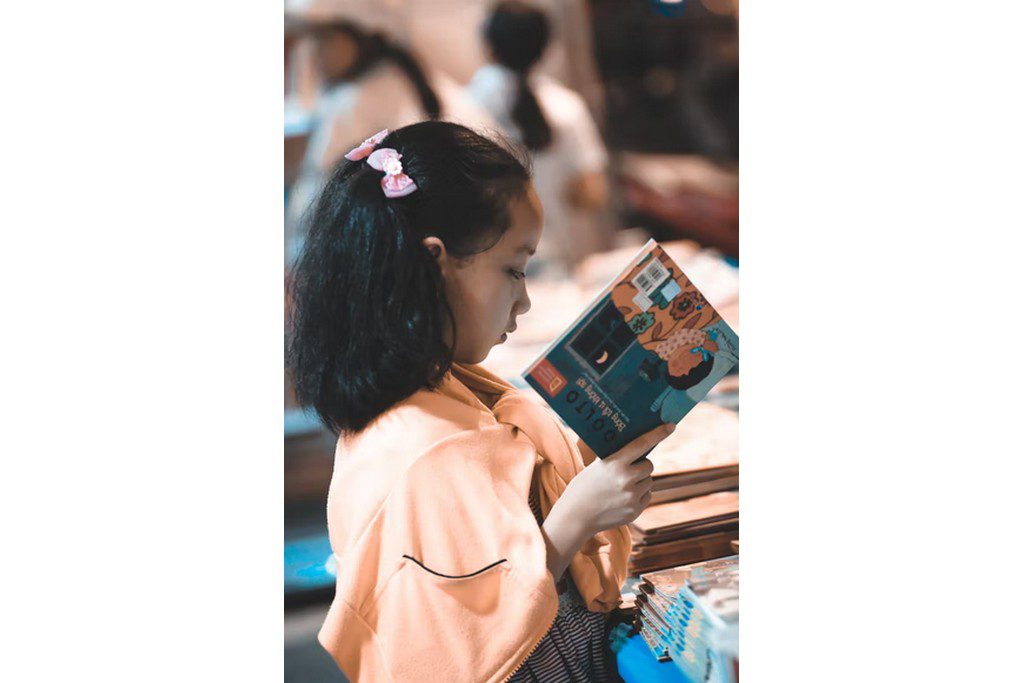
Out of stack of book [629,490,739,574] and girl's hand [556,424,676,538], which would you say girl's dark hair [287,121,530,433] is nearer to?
girl's hand [556,424,676,538]

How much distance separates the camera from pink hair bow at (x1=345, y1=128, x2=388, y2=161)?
186cm

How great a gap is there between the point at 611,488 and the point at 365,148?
720 millimetres

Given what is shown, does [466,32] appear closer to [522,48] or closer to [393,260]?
[522,48]

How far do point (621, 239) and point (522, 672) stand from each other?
0.81 m

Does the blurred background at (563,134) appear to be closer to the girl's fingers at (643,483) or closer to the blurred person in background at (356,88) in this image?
the blurred person in background at (356,88)

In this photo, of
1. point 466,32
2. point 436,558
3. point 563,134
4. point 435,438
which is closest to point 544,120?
point 563,134

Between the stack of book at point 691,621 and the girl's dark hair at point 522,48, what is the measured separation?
0.86m

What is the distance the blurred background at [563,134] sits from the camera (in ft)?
6.42

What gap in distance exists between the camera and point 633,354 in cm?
188

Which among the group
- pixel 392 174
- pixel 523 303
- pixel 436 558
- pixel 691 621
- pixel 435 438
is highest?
pixel 392 174

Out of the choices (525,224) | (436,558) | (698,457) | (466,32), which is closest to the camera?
(436,558)

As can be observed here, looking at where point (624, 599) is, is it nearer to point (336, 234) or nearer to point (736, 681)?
point (736, 681)

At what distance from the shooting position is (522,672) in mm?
1867

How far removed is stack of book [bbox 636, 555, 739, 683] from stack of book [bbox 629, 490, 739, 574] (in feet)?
0.10
